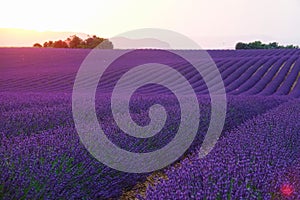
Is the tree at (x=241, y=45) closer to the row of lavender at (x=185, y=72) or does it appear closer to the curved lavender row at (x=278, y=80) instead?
the row of lavender at (x=185, y=72)

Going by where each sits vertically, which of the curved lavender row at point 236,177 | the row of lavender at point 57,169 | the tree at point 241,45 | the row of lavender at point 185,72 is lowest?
the row of lavender at point 185,72

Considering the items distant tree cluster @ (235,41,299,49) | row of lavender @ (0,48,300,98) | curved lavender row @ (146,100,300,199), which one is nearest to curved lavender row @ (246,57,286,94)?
row of lavender @ (0,48,300,98)

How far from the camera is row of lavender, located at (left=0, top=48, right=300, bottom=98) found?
14.8 m

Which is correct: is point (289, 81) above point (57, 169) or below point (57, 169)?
below

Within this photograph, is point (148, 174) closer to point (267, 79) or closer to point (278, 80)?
point (278, 80)

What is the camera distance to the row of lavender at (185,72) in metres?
14.8

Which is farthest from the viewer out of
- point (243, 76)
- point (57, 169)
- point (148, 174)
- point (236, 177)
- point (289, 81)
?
point (243, 76)

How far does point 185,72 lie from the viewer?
18.5 meters

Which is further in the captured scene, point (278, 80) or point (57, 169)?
point (278, 80)

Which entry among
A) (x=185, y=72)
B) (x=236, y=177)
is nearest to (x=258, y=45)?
(x=185, y=72)

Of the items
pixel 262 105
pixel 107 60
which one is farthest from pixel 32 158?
pixel 107 60

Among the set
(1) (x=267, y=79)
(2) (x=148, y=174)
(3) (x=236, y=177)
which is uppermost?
(3) (x=236, y=177)

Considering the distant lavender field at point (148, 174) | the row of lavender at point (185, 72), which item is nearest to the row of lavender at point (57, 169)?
the distant lavender field at point (148, 174)

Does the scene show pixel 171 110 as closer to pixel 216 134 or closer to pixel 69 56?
pixel 216 134
